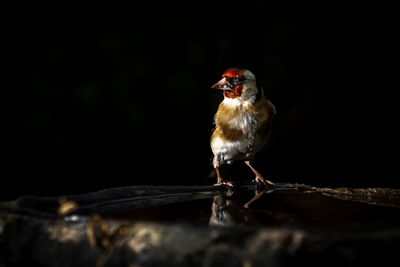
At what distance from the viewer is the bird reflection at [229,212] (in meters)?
1.18

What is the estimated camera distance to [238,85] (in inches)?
81.7

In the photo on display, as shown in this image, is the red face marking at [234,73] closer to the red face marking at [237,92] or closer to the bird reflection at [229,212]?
the red face marking at [237,92]

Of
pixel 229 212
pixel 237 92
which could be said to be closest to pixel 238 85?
pixel 237 92

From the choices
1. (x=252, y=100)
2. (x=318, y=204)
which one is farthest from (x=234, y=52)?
(x=318, y=204)

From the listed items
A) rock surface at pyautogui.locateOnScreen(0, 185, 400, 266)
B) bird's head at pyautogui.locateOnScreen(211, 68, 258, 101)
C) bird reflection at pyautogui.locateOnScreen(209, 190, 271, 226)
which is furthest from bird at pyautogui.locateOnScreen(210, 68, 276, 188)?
rock surface at pyautogui.locateOnScreen(0, 185, 400, 266)

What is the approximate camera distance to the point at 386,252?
0.71 m

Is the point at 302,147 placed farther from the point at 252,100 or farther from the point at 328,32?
the point at 252,100

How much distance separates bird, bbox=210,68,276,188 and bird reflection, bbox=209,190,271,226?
0.44 m

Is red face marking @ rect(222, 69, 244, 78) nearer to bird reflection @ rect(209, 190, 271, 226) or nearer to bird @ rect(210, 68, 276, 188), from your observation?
bird @ rect(210, 68, 276, 188)

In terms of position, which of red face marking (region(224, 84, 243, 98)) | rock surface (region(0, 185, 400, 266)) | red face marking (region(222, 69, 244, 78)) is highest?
red face marking (region(222, 69, 244, 78))

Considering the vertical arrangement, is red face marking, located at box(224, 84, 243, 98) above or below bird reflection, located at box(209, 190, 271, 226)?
above

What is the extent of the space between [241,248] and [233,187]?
3.26 ft

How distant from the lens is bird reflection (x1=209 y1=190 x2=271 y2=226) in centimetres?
118

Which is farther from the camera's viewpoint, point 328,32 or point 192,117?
point 328,32
